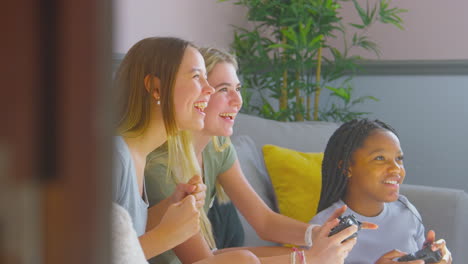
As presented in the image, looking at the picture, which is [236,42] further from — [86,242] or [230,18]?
[86,242]

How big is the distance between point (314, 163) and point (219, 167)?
0.35 m

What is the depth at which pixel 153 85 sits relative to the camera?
73cm

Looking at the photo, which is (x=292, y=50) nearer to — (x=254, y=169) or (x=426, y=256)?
(x=254, y=169)

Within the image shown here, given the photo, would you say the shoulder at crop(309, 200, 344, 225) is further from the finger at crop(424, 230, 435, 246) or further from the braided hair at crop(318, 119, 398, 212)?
the finger at crop(424, 230, 435, 246)

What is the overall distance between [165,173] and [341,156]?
0.35m

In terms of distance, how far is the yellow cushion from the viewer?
119 cm

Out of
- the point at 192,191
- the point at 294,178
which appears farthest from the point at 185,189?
the point at 294,178

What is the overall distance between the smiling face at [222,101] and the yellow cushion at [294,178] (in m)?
0.36

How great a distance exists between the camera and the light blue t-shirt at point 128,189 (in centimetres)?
66

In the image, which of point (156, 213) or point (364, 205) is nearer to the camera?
point (156, 213)

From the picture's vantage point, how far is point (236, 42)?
197 cm

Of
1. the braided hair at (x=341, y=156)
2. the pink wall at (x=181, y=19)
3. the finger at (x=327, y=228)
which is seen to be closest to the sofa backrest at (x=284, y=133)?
the pink wall at (x=181, y=19)

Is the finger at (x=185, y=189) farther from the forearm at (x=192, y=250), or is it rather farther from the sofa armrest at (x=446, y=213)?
the sofa armrest at (x=446, y=213)

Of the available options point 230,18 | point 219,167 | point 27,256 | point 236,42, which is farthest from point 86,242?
point 230,18
